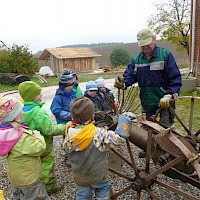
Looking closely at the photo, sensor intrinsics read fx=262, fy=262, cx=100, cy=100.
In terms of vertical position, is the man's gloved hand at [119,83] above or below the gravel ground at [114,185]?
above

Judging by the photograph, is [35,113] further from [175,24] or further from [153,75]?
[175,24]

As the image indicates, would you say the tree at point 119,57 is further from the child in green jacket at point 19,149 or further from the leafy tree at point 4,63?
the child in green jacket at point 19,149

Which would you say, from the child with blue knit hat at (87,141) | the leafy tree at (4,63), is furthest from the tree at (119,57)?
the child with blue knit hat at (87,141)

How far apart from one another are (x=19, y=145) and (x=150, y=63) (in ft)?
6.35

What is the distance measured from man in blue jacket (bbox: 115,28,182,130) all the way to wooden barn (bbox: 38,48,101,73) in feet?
76.9

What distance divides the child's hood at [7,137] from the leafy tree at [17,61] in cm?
1687

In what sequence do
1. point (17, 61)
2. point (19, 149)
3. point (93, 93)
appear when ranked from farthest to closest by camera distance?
point (17, 61), point (93, 93), point (19, 149)

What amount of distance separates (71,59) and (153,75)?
24.6 meters

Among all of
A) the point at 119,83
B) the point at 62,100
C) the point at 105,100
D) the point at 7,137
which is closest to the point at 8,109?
the point at 7,137

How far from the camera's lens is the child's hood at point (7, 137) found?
214 cm

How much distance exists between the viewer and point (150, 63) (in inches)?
131

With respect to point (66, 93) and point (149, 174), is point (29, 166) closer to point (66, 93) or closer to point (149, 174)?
point (149, 174)

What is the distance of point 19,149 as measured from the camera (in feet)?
7.18

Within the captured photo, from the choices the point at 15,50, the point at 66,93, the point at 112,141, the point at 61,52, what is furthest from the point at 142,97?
the point at 61,52
